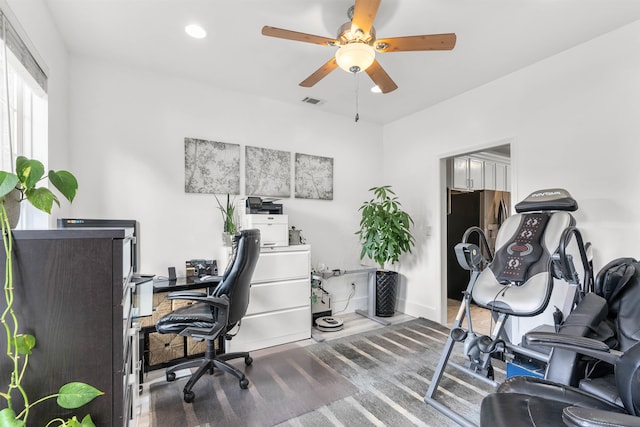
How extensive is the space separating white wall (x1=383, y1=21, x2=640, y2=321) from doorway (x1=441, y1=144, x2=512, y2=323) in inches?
37.7

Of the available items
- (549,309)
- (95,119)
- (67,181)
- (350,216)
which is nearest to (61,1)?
(95,119)

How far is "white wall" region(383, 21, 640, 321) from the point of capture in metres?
2.24

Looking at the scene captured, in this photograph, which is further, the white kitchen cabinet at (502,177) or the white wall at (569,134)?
the white kitchen cabinet at (502,177)

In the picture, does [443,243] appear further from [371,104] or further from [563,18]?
[563,18]

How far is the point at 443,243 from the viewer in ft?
12.1

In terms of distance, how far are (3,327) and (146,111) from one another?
8.44 ft

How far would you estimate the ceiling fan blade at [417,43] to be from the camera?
1.83 metres

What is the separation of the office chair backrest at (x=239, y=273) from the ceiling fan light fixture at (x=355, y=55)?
139cm

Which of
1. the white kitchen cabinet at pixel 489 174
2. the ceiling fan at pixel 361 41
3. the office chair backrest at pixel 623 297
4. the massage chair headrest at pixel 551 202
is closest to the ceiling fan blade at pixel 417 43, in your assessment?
the ceiling fan at pixel 361 41

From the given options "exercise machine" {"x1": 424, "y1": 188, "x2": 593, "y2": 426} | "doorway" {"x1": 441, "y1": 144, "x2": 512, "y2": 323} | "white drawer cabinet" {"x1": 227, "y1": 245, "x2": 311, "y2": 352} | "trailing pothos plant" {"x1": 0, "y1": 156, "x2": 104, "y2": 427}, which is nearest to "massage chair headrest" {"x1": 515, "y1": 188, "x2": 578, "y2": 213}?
"exercise machine" {"x1": 424, "y1": 188, "x2": 593, "y2": 426}

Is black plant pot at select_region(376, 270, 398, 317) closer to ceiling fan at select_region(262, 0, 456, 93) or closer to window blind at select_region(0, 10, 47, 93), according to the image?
ceiling fan at select_region(262, 0, 456, 93)

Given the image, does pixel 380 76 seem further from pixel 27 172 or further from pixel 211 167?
pixel 27 172

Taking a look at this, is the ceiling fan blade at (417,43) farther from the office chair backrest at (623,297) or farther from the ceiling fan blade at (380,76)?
the office chair backrest at (623,297)

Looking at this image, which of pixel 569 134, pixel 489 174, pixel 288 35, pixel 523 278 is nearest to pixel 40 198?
pixel 288 35
